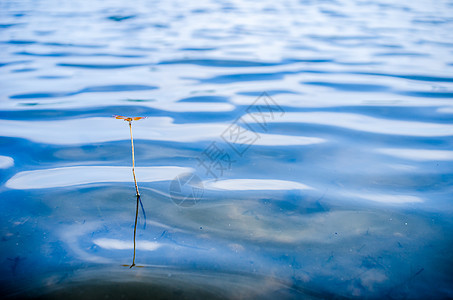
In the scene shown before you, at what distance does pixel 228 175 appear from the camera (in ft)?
6.24

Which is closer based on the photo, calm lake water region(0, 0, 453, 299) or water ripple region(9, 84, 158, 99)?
calm lake water region(0, 0, 453, 299)

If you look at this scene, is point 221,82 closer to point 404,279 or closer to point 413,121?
point 413,121

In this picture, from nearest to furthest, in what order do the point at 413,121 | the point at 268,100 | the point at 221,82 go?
the point at 413,121
the point at 268,100
the point at 221,82

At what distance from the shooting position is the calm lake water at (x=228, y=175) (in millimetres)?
1195

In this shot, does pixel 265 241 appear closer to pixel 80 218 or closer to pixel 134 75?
pixel 80 218

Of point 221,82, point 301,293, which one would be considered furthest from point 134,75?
point 301,293

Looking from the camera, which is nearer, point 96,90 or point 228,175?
point 228,175

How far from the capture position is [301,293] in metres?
1.13

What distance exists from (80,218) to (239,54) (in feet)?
12.2

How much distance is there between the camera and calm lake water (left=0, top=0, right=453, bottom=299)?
1195 millimetres

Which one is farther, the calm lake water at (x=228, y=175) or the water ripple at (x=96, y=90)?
the water ripple at (x=96, y=90)

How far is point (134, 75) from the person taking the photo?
12.7ft

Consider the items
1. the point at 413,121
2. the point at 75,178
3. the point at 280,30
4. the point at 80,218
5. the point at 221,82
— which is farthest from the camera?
the point at 280,30

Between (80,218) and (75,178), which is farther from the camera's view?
(75,178)
